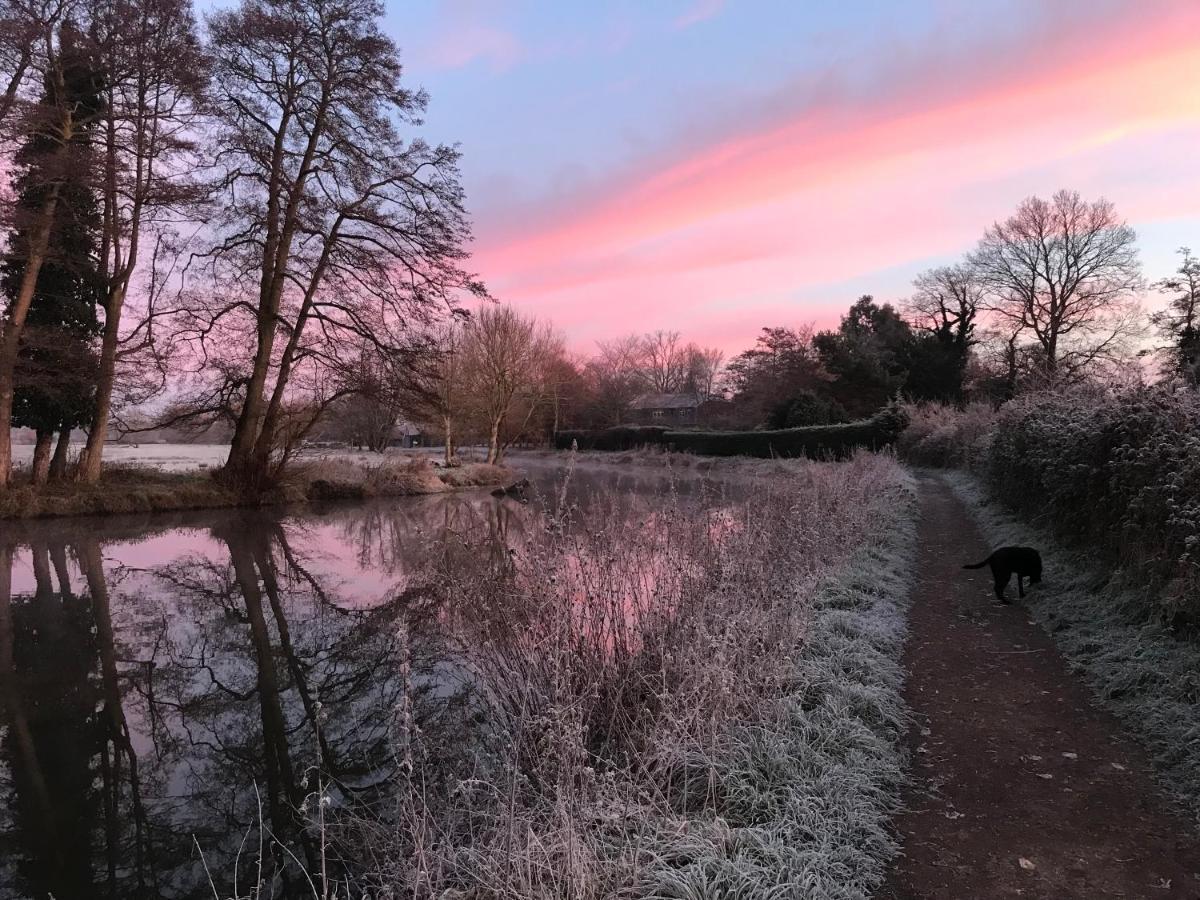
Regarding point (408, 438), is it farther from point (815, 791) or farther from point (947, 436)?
point (815, 791)

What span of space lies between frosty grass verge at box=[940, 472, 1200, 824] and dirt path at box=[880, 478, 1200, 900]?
0.13 metres

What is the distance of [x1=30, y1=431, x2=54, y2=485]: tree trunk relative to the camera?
16656mm

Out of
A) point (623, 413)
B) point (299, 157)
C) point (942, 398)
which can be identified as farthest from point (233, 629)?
point (623, 413)

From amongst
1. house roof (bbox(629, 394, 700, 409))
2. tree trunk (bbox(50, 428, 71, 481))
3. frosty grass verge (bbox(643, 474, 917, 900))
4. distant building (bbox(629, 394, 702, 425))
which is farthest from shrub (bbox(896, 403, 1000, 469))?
house roof (bbox(629, 394, 700, 409))

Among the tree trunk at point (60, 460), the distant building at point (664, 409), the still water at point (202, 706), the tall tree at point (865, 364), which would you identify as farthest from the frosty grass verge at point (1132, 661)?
the distant building at point (664, 409)

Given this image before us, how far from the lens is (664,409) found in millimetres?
67250

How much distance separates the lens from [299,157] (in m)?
19.4

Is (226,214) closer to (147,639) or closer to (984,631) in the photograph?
(147,639)

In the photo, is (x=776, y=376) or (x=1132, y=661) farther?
(x=776, y=376)

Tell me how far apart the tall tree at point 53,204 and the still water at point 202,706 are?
7098mm

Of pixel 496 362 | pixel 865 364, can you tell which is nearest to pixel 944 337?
pixel 865 364

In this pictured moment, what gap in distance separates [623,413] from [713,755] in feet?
180

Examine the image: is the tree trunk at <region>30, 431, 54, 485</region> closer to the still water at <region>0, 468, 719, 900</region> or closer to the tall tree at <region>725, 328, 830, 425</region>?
the still water at <region>0, 468, 719, 900</region>

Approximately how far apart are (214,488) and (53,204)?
7.68 meters
